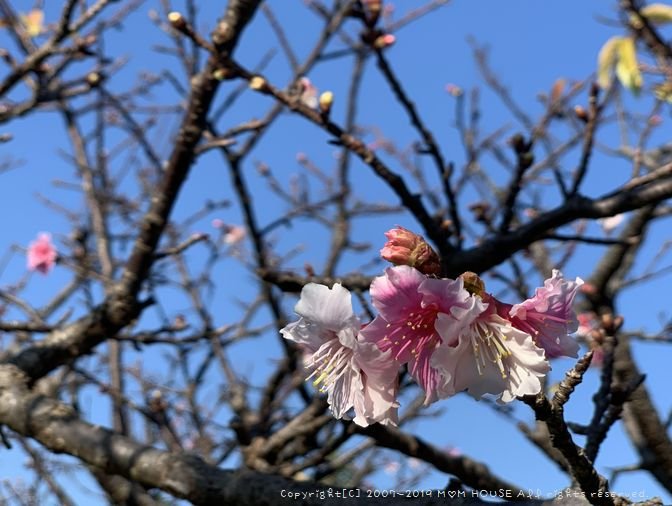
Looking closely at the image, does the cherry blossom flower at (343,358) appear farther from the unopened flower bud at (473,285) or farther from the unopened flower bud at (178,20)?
the unopened flower bud at (178,20)

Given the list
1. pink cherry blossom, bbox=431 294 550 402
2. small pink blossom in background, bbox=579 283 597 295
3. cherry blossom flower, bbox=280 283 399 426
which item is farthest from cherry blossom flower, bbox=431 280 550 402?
small pink blossom in background, bbox=579 283 597 295

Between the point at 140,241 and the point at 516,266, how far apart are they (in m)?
1.87

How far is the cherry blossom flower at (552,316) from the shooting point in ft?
3.25

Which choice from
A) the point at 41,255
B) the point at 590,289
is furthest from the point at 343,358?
the point at 41,255

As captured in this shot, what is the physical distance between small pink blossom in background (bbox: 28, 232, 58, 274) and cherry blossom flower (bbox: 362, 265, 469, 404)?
4.63 m

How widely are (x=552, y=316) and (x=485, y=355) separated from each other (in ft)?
0.42

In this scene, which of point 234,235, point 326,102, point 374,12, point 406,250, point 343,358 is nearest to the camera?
point 406,250

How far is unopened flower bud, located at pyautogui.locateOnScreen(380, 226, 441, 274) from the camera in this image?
1.01 m

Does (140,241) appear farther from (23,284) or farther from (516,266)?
(23,284)

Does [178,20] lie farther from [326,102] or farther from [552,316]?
[552,316]

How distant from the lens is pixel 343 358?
1109 millimetres

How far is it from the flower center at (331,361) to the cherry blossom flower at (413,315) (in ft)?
0.33

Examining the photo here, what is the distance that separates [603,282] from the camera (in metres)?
3.22

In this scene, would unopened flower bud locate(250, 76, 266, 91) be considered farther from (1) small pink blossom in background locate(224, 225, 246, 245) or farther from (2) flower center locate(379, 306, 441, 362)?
(1) small pink blossom in background locate(224, 225, 246, 245)
